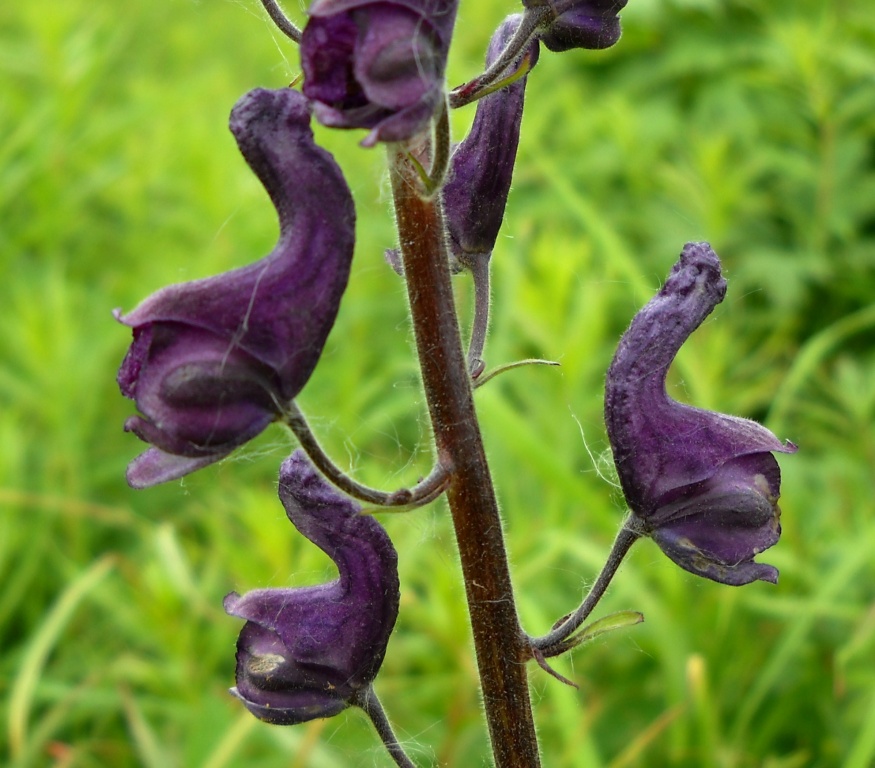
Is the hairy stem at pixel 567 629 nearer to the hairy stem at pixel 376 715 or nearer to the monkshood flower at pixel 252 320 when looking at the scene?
the hairy stem at pixel 376 715

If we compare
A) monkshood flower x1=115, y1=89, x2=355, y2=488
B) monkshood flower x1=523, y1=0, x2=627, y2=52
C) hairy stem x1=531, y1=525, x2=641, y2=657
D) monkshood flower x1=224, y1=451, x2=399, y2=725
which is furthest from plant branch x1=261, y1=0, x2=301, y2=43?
hairy stem x1=531, y1=525, x2=641, y2=657

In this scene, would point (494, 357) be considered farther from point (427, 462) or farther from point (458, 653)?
point (458, 653)

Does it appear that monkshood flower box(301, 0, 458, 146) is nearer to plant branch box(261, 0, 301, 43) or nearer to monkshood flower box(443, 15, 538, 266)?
Answer: plant branch box(261, 0, 301, 43)

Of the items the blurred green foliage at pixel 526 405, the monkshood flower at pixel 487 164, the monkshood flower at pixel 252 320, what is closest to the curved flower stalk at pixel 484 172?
the monkshood flower at pixel 487 164

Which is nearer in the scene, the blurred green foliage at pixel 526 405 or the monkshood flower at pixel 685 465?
the monkshood flower at pixel 685 465

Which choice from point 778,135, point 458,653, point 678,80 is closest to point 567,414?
point 458,653

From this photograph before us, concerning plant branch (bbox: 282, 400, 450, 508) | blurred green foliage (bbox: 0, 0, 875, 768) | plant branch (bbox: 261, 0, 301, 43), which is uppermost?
plant branch (bbox: 261, 0, 301, 43)

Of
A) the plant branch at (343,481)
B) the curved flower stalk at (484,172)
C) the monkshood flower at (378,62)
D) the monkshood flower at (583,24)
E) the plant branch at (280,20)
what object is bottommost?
the plant branch at (343,481)

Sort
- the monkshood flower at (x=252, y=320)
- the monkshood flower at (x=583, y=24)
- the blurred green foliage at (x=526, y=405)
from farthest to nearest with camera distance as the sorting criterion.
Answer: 1. the blurred green foliage at (x=526, y=405)
2. the monkshood flower at (x=583, y=24)
3. the monkshood flower at (x=252, y=320)
